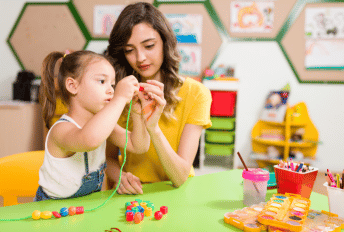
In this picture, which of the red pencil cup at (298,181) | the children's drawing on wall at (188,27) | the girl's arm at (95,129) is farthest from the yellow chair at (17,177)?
the children's drawing on wall at (188,27)

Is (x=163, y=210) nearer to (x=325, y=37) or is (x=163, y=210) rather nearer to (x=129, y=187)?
(x=129, y=187)

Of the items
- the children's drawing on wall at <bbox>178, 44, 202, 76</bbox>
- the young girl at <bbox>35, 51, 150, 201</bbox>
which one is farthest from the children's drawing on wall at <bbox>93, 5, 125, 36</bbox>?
the young girl at <bbox>35, 51, 150, 201</bbox>

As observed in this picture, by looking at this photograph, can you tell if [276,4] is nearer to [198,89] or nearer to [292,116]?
[292,116]

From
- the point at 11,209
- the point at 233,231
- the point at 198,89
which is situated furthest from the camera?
the point at 198,89

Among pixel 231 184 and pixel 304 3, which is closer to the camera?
pixel 231 184

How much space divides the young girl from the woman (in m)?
0.18

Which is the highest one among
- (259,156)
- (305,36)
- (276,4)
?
(276,4)

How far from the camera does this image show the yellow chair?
1.03 meters

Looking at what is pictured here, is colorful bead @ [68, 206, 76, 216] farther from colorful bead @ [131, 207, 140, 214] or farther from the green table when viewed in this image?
colorful bead @ [131, 207, 140, 214]

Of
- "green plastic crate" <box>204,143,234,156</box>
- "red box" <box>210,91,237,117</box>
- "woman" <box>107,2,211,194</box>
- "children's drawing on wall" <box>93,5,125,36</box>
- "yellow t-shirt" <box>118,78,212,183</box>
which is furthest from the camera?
"children's drawing on wall" <box>93,5,125,36</box>

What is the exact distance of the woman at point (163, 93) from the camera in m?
1.06

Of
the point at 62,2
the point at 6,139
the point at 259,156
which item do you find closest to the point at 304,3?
the point at 259,156

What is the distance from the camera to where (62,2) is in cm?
376

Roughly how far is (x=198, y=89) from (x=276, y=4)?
2.65 metres
